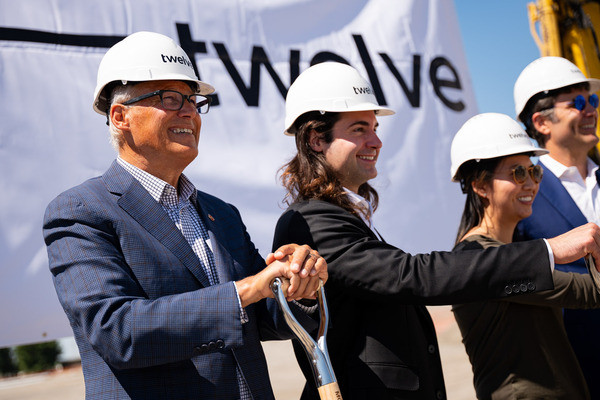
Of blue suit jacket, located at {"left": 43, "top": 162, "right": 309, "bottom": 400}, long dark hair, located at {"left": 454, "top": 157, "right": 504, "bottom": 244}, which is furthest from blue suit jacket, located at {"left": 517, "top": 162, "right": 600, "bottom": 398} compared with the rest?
blue suit jacket, located at {"left": 43, "top": 162, "right": 309, "bottom": 400}

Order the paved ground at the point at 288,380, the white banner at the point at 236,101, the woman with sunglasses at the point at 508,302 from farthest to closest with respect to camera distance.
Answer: the paved ground at the point at 288,380 → the white banner at the point at 236,101 → the woman with sunglasses at the point at 508,302

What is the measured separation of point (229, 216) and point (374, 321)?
2.12 ft

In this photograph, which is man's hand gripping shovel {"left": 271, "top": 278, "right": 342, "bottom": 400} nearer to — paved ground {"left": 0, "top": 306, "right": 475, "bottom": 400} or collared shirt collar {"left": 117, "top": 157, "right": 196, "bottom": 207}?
collared shirt collar {"left": 117, "top": 157, "right": 196, "bottom": 207}

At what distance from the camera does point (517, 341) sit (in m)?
2.77

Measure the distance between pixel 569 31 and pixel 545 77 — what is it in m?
1.58

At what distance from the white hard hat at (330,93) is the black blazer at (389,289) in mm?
418

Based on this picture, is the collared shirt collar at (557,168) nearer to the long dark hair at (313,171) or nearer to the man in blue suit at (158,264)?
the long dark hair at (313,171)

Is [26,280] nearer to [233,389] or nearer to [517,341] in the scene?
[233,389]

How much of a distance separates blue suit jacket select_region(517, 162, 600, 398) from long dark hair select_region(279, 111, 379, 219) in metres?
1.20

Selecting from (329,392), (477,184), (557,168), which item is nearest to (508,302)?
(477,184)

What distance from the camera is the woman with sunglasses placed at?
107 inches

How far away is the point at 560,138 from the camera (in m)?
3.71

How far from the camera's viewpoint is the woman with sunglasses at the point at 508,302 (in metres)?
2.72

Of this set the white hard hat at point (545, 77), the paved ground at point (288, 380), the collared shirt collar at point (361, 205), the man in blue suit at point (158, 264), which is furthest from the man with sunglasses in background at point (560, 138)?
the paved ground at point (288, 380)
